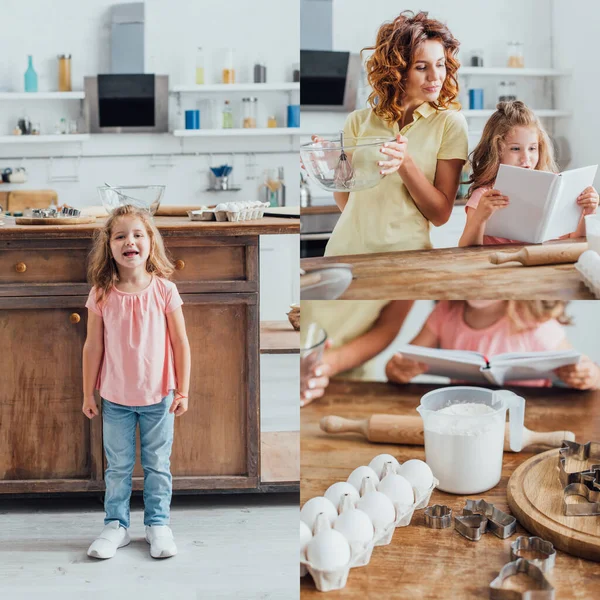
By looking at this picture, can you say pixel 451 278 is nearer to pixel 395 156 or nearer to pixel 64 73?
pixel 395 156

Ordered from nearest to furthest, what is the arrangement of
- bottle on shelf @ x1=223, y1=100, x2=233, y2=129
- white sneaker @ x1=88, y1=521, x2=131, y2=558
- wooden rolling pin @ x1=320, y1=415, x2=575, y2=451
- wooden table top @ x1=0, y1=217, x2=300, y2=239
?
1. wooden rolling pin @ x1=320, y1=415, x2=575, y2=451
2. white sneaker @ x1=88, y1=521, x2=131, y2=558
3. wooden table top @ x1=0, y1=217, x2=300, y2=239
4. bottle on shelf @ x1=223, y1=100, x2=233, y2=129

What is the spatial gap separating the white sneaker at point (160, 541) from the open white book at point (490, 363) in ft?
3.46

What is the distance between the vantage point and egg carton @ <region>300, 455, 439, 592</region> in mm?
853

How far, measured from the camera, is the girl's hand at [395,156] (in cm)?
89

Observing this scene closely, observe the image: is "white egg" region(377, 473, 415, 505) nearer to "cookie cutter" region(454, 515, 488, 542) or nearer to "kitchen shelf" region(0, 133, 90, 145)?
"cookie cutter" region(454, 515, 488, 542)

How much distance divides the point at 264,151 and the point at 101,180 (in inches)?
35.6

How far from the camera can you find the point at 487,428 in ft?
3.25

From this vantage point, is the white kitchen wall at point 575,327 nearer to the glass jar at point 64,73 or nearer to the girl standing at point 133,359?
the girl standing at point 133,359

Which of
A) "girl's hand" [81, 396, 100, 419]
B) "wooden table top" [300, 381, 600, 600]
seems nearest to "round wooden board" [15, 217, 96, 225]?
"girl's hand" [81, 396, 100, 419]

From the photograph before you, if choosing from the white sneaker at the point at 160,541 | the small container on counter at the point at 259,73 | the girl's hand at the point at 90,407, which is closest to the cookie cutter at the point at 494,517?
the white sneaker at the point at 160,541

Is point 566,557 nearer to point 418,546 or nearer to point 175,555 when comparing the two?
point 418,546

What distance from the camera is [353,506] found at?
0.96 m

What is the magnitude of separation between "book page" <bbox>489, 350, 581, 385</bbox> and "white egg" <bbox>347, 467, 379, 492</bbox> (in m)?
0.20

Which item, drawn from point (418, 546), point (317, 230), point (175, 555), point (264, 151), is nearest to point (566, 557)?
point (418, 546)
